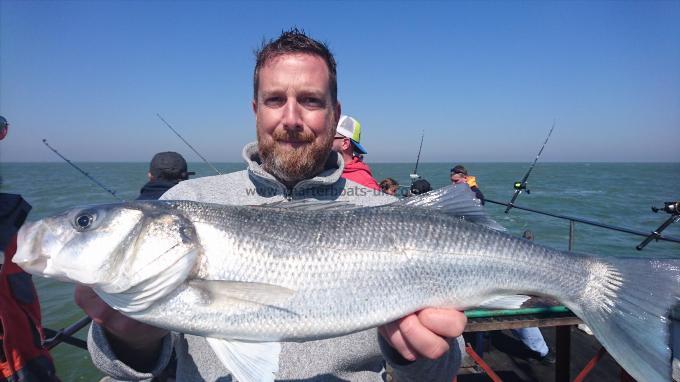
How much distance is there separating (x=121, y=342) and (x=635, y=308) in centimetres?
293

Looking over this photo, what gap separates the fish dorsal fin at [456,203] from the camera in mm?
2361

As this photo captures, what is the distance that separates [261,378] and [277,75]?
6.35 ft

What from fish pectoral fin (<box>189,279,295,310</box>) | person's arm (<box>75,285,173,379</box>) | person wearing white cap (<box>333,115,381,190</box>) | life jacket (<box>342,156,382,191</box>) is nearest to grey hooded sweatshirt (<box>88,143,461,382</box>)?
person's arm (<box>75,285,173,379</box>)

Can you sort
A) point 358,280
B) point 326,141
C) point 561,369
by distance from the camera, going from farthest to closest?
point 561,369, point 326,141, point 358,280

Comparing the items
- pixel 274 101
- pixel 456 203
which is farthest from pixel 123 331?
pixel 456 203

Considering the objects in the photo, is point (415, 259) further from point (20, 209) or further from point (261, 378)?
point (20, 209)

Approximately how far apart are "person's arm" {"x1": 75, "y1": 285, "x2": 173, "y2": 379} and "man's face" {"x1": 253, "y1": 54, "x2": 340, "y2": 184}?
1.35 meters

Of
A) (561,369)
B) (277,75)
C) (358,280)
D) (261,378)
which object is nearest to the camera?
(261,378)

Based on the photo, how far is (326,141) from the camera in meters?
2.88

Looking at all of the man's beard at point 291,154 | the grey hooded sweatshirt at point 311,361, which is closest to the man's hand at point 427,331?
the grey hooded sweatshirt at point 311,361

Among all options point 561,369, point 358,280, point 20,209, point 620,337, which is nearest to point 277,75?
point 358,280

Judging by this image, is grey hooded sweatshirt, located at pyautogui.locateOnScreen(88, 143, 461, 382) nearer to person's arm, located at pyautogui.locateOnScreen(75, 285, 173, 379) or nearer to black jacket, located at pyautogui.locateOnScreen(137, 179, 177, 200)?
person's arm, located at pyautogui.locateOnScreen(75, 285, 173, 379)

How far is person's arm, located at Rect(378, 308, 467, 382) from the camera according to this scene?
6.44ft

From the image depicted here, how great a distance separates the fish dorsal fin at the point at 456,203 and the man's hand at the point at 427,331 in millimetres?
633
